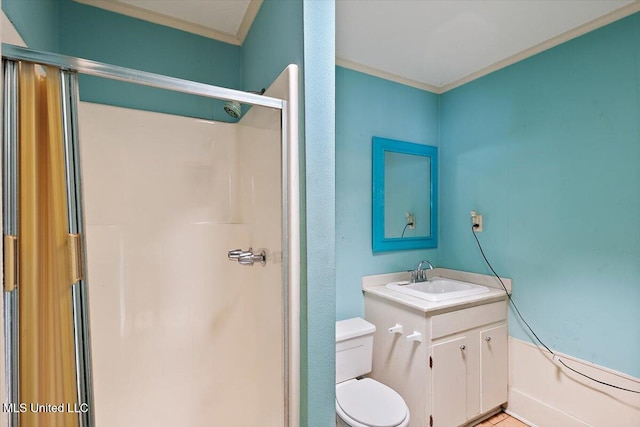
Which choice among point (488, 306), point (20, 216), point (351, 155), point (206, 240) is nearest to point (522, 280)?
point (488, 306)

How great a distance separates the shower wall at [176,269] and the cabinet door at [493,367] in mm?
1439

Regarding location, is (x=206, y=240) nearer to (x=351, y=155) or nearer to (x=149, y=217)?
(x=149, y=217)

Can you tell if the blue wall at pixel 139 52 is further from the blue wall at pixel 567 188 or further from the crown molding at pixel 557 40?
the blue wall at pixel 567 188

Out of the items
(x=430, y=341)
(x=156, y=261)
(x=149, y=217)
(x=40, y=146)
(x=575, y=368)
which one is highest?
(x=40, y=146)

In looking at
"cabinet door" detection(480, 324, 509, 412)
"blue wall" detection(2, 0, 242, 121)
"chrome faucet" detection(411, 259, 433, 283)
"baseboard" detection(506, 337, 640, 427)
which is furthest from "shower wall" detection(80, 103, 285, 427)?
"baseboard" detection(506, 337, 640, 427)

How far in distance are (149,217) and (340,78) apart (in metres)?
1.52

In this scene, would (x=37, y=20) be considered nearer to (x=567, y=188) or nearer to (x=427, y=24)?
(x=427, y=24)

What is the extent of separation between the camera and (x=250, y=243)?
1429mm

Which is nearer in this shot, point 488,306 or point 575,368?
point 575,368

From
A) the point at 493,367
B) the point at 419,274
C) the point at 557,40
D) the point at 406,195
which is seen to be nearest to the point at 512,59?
the point at 557,40

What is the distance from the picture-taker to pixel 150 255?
1.45 metres

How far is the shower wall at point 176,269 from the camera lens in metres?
1.34

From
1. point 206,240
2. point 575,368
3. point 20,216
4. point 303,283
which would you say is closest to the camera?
point 20,216

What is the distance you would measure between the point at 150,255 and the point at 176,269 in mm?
142
